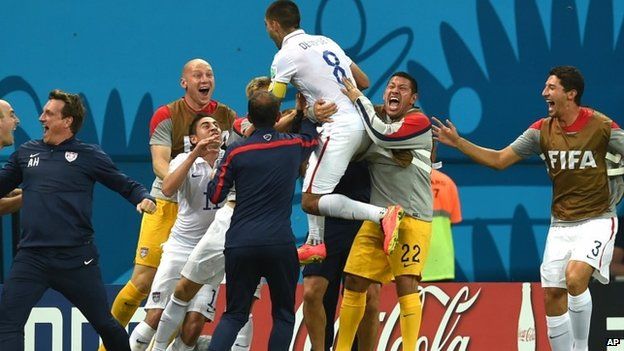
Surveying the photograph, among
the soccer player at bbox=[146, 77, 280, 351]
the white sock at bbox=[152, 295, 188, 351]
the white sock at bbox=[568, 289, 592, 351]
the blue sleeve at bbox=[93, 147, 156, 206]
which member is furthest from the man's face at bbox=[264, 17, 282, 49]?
the white sock at bbox=[568, 289, 592, 351]

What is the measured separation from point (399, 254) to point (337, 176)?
0.72 metres

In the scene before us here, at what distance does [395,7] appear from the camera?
16.4m

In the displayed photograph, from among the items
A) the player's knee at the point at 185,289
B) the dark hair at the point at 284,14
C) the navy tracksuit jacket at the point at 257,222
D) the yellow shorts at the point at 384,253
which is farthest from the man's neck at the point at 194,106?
the navy tracksuit jacket at the point at 257,222

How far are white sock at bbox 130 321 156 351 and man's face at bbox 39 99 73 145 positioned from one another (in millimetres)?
2142

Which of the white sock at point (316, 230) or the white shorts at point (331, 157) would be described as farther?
the white sock at point (316, 230)

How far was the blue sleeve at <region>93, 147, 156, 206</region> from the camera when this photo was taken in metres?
11.4

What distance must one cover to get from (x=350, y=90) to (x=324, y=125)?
31 cm

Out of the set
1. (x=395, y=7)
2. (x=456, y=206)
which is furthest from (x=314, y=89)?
(x=395, y=7)

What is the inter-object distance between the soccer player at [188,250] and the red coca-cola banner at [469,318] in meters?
1.12

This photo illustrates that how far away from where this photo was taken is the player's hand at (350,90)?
11945mm

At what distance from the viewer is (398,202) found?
12141mm

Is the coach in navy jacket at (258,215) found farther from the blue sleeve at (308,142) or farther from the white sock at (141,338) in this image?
the white sock at (141,338)

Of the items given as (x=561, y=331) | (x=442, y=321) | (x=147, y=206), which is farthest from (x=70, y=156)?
(x=442, y=321)

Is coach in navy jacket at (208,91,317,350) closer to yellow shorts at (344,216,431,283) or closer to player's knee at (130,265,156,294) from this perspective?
yellow shorts at (344,216,431,283)
